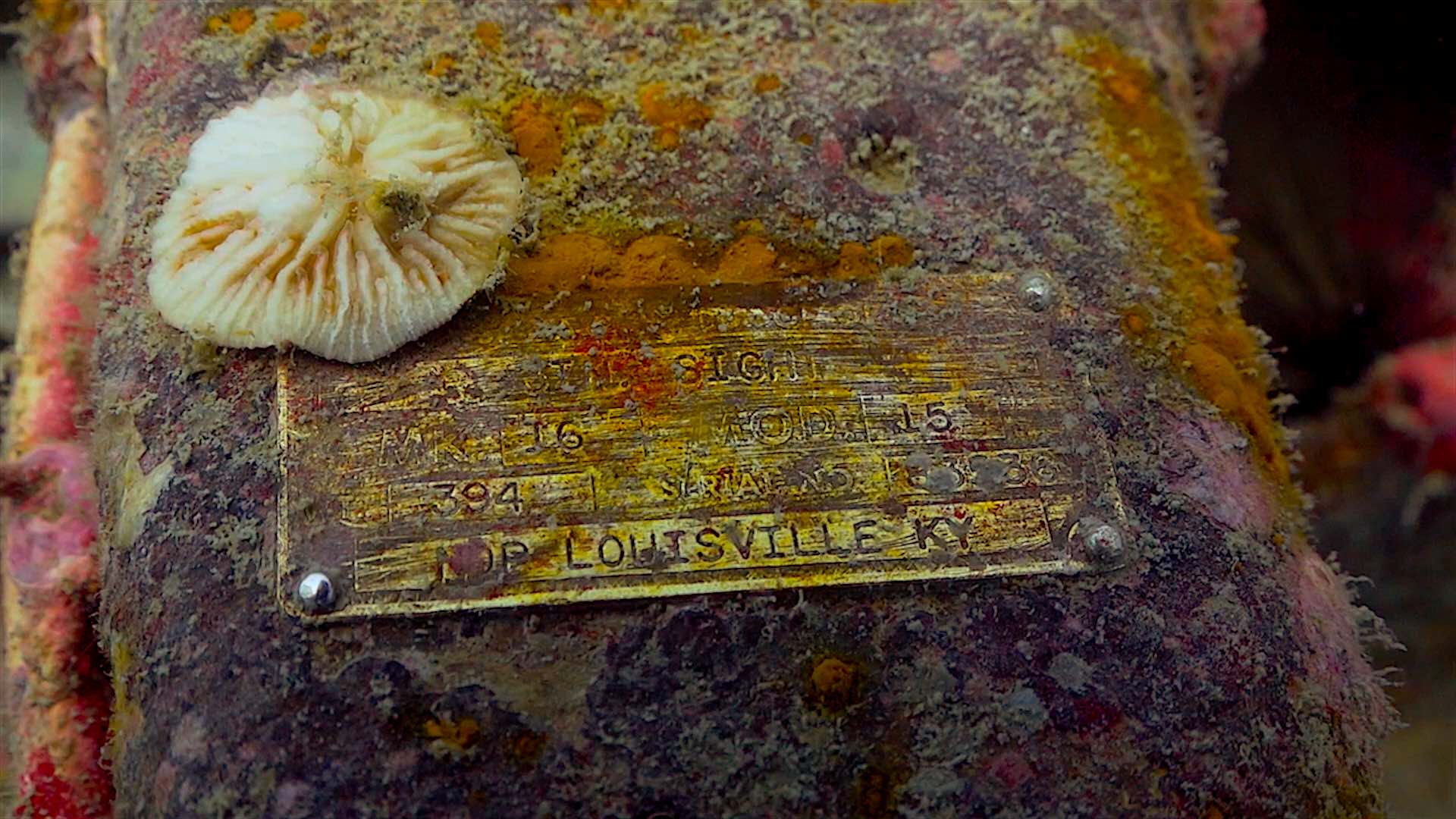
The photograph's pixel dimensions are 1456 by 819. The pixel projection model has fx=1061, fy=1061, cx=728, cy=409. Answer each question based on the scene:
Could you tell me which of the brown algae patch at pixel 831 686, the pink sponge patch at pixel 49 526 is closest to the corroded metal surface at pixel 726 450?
the brown algae patch at pixel 831 686

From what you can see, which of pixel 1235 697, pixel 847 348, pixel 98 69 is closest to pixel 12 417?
pixel 98 69

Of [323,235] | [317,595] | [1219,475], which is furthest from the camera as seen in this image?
[1219,475]

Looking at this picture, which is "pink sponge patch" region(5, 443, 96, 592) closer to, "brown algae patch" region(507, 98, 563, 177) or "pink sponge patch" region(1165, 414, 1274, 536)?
"brown algae patch" region(507, 98, 563, 177)

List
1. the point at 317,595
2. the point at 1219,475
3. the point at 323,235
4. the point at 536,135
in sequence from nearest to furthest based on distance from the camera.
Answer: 1. the point at 317,595
2. the point at 323,235
3. the point at 1219,475
4. the point at 536,135

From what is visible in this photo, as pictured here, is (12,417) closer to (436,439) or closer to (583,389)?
(436,439)

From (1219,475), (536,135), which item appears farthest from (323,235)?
(1219,475)

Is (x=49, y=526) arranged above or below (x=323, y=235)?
below

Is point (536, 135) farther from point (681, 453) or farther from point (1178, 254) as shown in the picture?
point (1178, 254)
